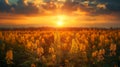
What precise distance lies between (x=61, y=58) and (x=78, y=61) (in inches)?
60.2

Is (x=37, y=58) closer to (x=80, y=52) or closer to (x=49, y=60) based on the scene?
(x=49, y=60)

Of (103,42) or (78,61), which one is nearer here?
(78,61)

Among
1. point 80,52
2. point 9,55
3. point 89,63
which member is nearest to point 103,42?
point 80,52

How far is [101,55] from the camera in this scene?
15.6 m

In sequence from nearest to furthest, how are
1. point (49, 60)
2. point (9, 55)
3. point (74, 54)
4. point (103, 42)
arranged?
point (9, 55), point (49, 60), point (74, 54), point (103, 42)

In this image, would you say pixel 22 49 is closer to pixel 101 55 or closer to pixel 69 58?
pixel 69 58

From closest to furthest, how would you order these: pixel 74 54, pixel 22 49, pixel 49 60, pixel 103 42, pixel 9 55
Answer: pixel 9 55
pixel 49 60
pixel 74 54
pixel 22 49
pixel 103 42

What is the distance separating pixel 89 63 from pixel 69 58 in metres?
1.10

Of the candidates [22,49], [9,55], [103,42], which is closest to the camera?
[9,55]

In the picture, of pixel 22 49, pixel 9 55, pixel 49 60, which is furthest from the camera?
pixel 22 49

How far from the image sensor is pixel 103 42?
20.9 metres

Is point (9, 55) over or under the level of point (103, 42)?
over

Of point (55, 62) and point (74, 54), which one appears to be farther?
point (74, 54)

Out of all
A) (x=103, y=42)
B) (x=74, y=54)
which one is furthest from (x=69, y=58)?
(x=103, y=42)
